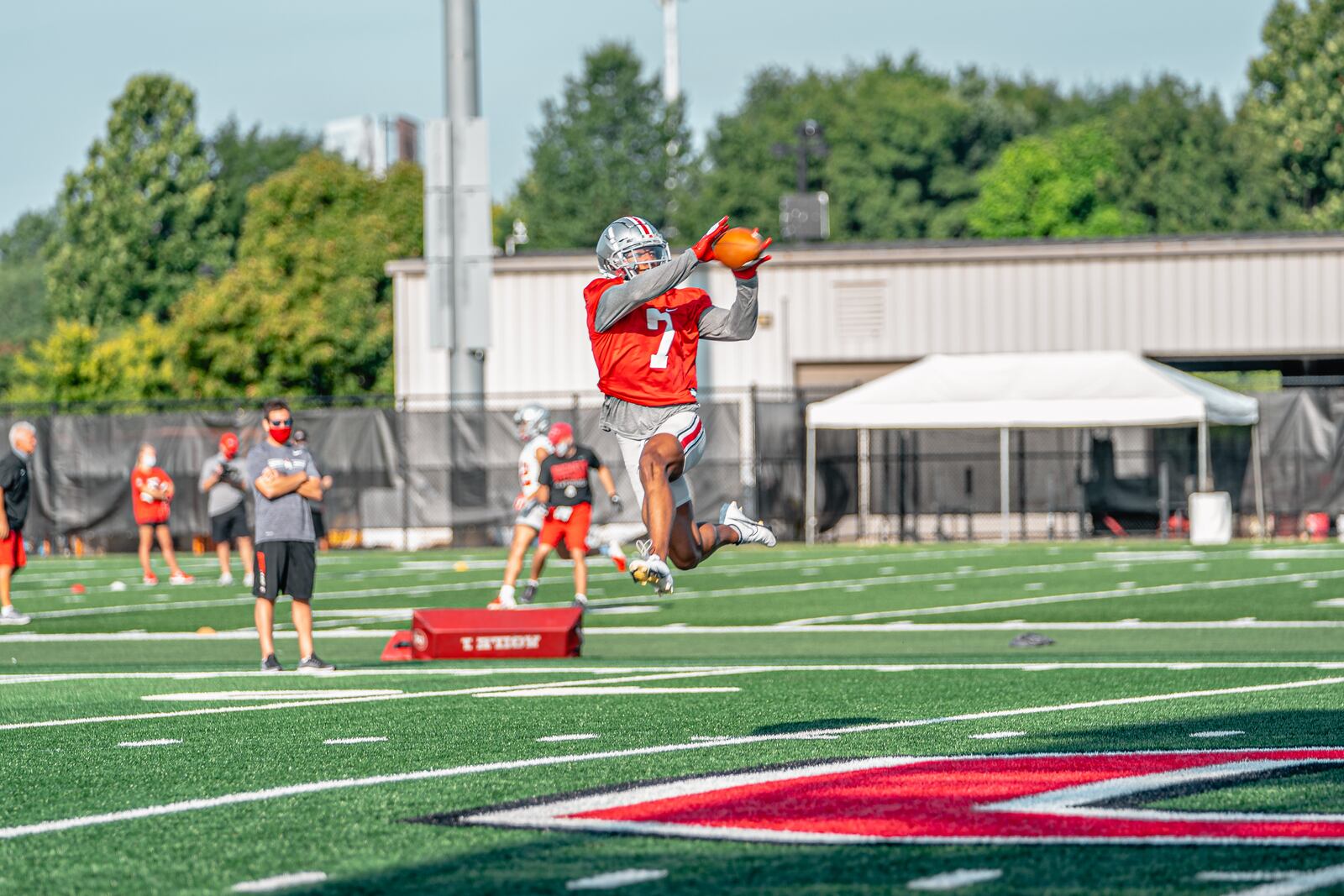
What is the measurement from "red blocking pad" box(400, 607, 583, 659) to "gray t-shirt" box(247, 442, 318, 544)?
1.27 meters

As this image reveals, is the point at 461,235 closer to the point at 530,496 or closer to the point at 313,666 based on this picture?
the point at 530,496

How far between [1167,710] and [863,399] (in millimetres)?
22996

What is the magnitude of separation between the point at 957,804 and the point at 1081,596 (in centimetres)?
1505

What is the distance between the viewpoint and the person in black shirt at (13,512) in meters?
19.4

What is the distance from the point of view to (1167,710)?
10.6 m

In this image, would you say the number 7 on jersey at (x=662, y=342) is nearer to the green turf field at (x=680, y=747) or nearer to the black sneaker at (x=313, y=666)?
the green turf field at (x=680, y=747)

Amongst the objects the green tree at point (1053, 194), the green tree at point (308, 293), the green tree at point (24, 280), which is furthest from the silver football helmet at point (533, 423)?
the green tree at point (24, 280)

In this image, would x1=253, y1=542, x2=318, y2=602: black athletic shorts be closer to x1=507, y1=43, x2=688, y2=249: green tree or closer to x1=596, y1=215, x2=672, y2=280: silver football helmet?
x1=596, y1=215, x2=672, y2=280: silver football helmet

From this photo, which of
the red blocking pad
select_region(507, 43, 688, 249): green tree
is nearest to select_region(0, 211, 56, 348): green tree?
select_region(507, 43, 688, 249): green tree

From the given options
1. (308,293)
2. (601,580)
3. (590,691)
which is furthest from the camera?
(308,293)

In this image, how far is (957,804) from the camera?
6980 mm

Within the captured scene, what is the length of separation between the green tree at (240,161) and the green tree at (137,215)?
9.99 ft

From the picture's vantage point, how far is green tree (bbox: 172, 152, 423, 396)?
5922cm

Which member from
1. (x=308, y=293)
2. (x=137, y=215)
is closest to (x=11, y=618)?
(x=308, y=293)
